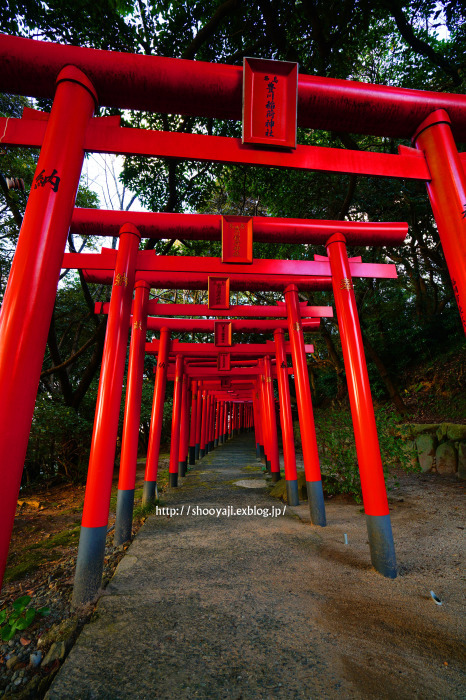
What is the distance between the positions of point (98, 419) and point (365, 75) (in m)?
10.2

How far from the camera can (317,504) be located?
4.83m

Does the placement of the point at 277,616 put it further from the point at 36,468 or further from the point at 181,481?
the point at 36,468

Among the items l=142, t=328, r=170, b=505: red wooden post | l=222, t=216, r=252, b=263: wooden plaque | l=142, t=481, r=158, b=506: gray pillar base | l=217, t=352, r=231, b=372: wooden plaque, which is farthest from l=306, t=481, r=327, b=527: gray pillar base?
l=217, t=352, r=231, b=372: wooden plaque

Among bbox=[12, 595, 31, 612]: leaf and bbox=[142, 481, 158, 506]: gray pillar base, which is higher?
bbox=[142, 481, 158, 506]: gray pillar base

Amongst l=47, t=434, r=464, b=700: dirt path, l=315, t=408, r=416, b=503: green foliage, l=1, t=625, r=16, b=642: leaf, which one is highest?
l=315, t=408, r=416, b=503: green foliage

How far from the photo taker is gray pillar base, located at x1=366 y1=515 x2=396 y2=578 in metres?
3.20

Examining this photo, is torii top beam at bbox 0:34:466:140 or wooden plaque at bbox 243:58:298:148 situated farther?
wooden plaque at bbox 243:58:298:148

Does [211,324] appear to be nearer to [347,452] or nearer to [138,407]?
[138,407]

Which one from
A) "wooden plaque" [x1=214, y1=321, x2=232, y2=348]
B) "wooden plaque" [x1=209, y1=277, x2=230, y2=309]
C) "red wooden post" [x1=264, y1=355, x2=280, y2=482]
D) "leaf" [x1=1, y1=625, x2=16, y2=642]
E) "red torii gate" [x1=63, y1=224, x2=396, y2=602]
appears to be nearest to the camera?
"leaf" [x1=1, y1=625, x2=16, y2=642]

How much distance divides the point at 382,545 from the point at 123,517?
3.33 m

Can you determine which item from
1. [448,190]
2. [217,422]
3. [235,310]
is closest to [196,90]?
[448,190]

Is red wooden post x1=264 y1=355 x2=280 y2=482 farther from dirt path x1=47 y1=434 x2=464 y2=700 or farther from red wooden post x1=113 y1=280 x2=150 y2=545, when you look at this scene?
red wooden post x1=113 y1=280 x2=150 y2=545

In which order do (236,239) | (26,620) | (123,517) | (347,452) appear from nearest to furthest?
1. (26,620)
2. (236,239)
3. (123,517)
4. (347,452)

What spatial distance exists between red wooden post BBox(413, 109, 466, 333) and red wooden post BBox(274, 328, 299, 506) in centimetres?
417
